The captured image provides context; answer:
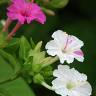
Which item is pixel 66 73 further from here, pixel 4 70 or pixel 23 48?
pixel 4 70

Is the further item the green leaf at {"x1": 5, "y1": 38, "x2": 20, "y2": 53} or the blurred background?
the blurred background

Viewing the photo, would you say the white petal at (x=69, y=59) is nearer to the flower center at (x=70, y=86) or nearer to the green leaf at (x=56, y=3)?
the flower center at (x=70, y=86)

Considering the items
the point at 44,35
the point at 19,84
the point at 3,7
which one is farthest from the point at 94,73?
the point at 19,84

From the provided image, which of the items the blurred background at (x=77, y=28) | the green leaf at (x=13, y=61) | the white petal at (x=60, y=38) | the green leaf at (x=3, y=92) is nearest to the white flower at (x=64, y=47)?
the white petal at (x=60, y=38)

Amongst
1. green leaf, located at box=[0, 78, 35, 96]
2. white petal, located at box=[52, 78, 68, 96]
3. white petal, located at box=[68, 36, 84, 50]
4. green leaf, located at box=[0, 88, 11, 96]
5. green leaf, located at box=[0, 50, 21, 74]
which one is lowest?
green leaf, located at box=[0, 78, 35, 96]

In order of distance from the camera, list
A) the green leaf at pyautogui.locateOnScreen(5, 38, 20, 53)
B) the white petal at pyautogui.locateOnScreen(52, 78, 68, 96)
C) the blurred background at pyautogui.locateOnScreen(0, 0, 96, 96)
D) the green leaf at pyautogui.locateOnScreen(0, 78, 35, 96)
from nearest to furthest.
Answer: the white petal at pyautogui.locateOnScreen(52, 78, 68, 96) → the green leaf at pyautogui.locateOnScreen(5, 38, 20, 53) → the green leaf at pyautogui.locateOnScreen(0, 78, 35, 96) → the blurred background at pyautogui.locateOnScreen(0, 0, 96, 96)

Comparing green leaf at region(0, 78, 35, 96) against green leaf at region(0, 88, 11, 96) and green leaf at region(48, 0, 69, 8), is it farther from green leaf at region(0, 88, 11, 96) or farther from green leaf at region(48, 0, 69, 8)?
green leaf at region(48, 0, 69, 8)

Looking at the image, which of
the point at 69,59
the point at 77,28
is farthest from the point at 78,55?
the point at 77,28

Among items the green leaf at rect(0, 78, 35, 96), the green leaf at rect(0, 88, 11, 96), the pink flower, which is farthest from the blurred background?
the pink flower
